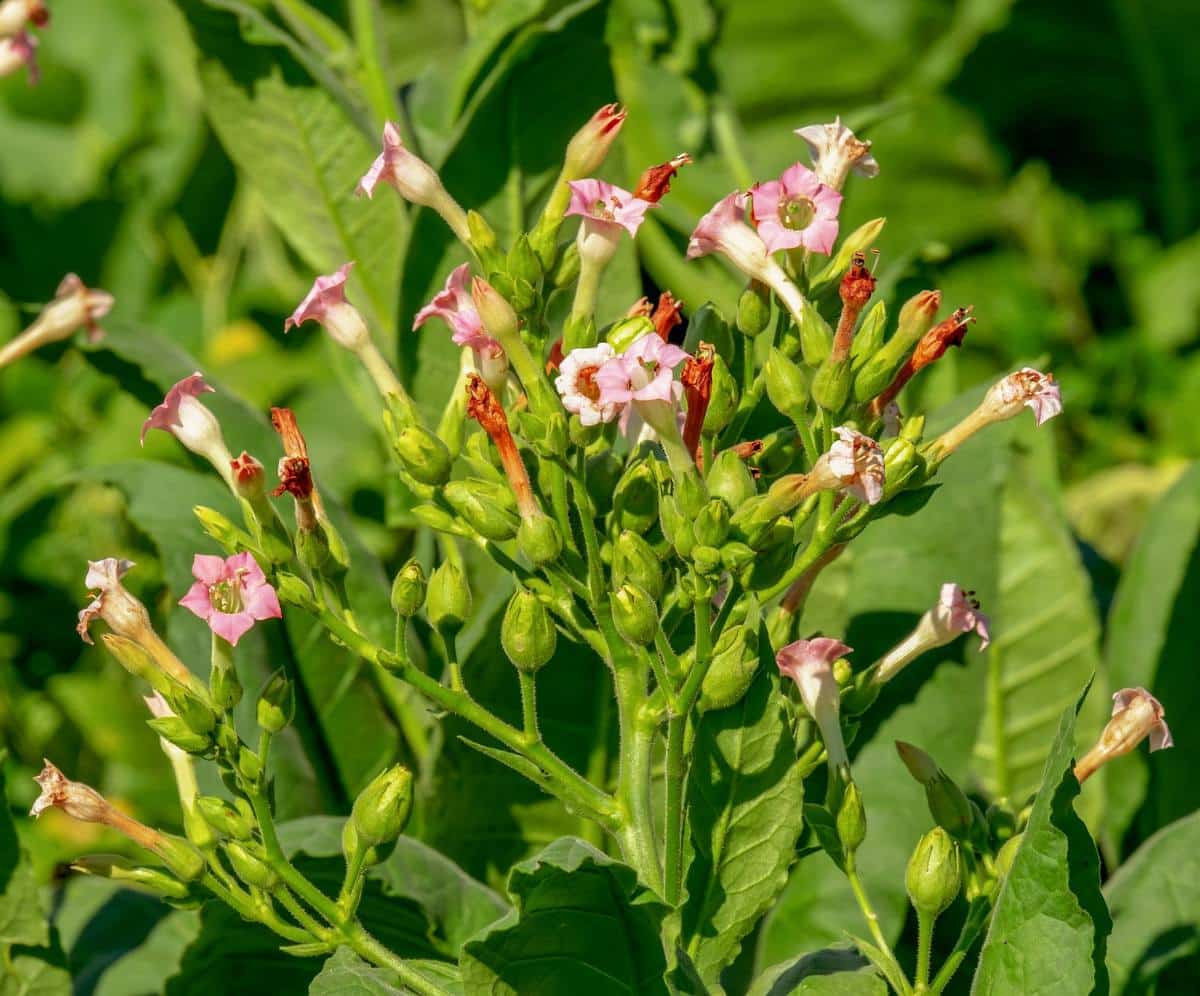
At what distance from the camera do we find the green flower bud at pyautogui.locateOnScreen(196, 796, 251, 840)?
773 mm

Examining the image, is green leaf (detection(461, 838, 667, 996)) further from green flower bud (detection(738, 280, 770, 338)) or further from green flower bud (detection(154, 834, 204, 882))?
green flower bud (detection(738, 280, 770, 338))

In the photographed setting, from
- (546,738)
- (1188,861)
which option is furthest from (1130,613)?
(546,738)

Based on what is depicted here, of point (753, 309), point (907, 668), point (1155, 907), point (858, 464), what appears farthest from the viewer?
point (907, 668)

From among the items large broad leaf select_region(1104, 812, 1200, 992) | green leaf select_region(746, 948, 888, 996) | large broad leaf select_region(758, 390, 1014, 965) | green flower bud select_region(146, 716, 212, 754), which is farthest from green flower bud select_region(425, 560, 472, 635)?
large broad leaf select_region(1104, 812, 1200, 992)

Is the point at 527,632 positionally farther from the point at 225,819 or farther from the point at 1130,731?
the point at 1130,731

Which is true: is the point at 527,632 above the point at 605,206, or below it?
below

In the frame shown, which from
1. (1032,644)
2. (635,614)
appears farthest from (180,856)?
(1032,644)

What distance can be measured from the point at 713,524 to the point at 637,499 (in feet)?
0.24

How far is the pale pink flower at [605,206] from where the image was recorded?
80 centimetres

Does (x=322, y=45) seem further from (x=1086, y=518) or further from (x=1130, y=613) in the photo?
(x=1086, y=518)

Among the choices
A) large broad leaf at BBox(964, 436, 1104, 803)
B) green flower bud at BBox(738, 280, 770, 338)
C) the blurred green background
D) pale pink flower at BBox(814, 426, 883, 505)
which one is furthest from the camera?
large broad leaf at BBox(964, 436, 1104, 803)

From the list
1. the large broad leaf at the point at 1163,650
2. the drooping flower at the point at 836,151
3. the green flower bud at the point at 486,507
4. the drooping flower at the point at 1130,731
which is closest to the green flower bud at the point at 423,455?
the green flower bud at the point at 486,507

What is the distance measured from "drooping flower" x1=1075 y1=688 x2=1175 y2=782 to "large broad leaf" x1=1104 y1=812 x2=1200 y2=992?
7.1 inches

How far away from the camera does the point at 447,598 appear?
812 mm
